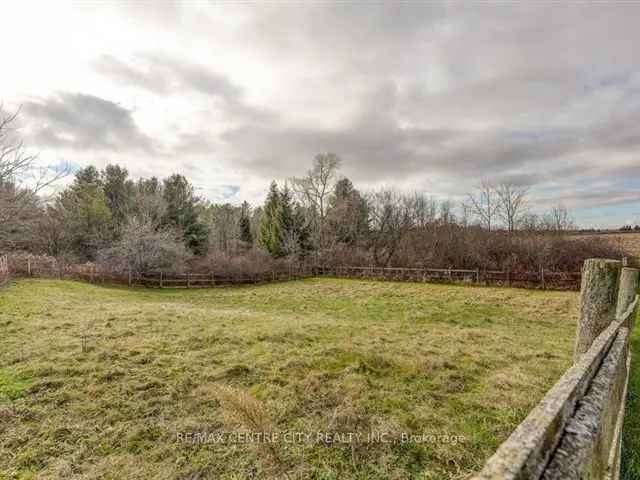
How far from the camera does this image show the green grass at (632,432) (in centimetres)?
338

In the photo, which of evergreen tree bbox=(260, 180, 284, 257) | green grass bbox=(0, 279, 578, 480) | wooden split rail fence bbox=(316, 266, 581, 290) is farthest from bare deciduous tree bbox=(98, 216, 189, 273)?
green grass bbox=(0, 279, 578, 480)

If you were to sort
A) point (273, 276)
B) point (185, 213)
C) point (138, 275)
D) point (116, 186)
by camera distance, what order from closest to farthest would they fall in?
1. point (138, 275)
2. point (273, 276)
3. point (185, 213)
4. point (116, 186)

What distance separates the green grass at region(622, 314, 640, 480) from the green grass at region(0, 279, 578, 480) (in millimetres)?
940

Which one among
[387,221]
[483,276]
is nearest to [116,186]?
[387,221]

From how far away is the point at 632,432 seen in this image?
408 centimetres

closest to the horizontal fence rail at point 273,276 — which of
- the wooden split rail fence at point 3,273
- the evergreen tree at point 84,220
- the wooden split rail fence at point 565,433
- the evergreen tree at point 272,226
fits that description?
the wooden split rail fence at point 3,273

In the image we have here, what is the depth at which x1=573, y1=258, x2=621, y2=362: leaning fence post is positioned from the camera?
→ 10.7ft

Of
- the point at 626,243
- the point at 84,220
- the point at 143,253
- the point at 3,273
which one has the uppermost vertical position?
the point at 84,220

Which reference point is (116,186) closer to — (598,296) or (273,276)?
(273,276)

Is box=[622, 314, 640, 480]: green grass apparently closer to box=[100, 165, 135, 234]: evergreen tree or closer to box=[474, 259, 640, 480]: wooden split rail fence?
box=[474, 259, 640, 480]: wooden split rail fence

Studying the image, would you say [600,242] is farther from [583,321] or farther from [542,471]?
[542,471]

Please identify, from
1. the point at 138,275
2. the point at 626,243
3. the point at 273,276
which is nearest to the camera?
the point at 138,275

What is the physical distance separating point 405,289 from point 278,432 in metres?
17.1

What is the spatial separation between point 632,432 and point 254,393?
5069mm
